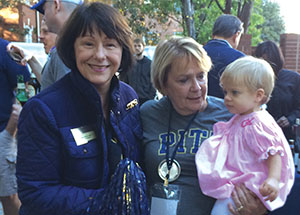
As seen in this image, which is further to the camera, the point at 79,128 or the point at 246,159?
the point at 246,159

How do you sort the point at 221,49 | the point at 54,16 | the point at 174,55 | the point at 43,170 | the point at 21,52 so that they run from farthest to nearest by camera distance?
the point at 221,49
the point at 21,52
the point at 54,16
the point at 174,55
the point at 43,170

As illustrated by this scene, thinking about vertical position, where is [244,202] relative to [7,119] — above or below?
above

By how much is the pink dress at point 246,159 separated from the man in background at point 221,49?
1580 millimetres

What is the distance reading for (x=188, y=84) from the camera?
6.69 feet

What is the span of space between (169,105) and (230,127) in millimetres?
474

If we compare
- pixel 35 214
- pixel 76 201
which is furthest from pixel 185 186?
pixel 35 214

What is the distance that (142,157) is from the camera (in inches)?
82.9

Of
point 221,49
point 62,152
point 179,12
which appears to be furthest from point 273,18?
point 62,152

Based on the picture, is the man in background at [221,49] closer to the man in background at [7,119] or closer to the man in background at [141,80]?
the man in background at [7,119]

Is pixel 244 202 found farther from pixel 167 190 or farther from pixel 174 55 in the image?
pixel 174 55

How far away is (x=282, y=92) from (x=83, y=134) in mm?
3484

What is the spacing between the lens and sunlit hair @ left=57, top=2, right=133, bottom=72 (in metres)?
1.71

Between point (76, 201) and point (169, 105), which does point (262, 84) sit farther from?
point (76, 201)

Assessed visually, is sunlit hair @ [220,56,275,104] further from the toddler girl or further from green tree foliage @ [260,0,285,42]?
green tree foliage @ [260,0,285,42]
